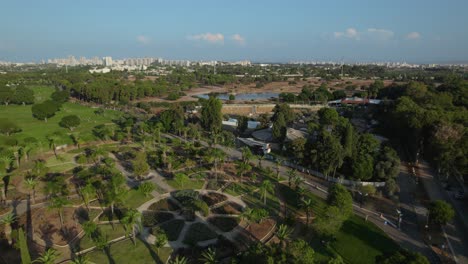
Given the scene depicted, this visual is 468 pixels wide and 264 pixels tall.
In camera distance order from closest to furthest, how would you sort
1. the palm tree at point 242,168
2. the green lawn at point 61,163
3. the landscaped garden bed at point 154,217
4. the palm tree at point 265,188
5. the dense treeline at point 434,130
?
the landscaped garden bed at point 154,217 → the palm tree at point 265,188 → the dense treeline at point 434,130 → the palm tree at point 242,168 → the green lawn at point 61,163

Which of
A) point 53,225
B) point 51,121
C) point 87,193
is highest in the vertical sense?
point 87,193

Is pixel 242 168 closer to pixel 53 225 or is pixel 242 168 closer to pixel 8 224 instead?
pixel 53 225

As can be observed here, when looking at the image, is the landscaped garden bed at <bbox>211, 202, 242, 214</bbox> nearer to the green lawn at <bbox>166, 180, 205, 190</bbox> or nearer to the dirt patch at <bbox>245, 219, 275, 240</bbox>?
the dirt patch at <bbox>245, 219, 275, 240</bbox>

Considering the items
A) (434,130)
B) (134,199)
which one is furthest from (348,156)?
(134,199)

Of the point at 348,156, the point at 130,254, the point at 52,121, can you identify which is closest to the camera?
the point at 130,254

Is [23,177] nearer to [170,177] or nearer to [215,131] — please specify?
[170,177]

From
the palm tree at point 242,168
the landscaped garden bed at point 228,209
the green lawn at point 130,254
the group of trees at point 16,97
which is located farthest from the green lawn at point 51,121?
the landscaped garden bed at point 228,209

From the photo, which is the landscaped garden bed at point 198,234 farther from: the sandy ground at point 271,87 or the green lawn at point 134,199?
the sandy ground at point 271,87
